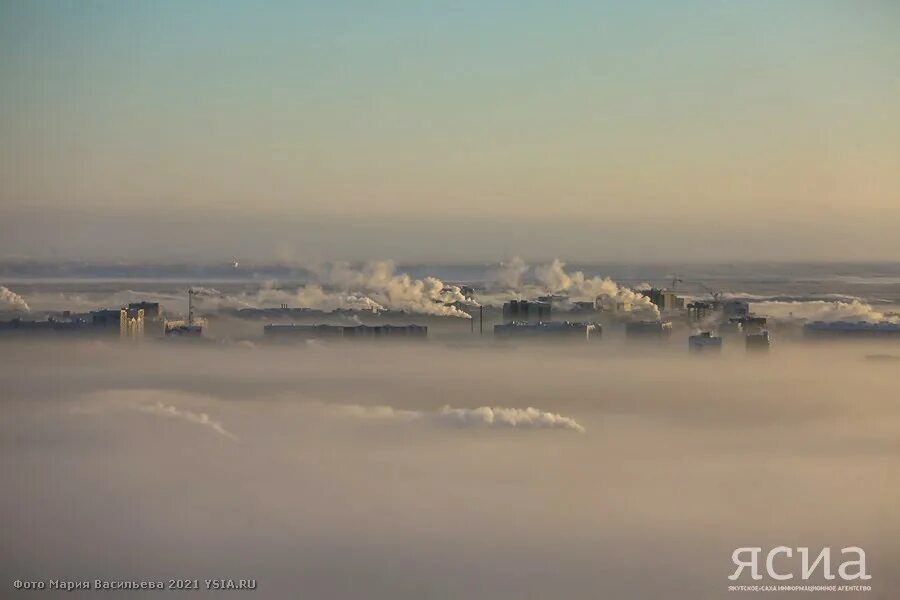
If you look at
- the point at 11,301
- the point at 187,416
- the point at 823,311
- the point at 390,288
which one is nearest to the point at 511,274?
the point at 390,288

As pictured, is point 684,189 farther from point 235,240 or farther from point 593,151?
point 235,240

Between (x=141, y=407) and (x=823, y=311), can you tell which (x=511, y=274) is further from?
(x=141, y=407)

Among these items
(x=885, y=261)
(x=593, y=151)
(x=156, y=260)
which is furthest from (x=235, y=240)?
(x=885, y=261)

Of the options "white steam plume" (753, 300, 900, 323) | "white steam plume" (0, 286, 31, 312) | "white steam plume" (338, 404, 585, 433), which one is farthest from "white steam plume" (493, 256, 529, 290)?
"white steam plume" (0, 286, 31, 312)

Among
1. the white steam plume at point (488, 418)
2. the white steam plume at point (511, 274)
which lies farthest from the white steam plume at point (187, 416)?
the white steam plume at point (511, 274)

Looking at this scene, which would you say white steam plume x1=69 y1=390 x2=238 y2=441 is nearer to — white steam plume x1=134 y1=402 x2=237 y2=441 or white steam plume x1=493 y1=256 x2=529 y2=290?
white steam plume x1=134 y1=402 x2=237 y2=441

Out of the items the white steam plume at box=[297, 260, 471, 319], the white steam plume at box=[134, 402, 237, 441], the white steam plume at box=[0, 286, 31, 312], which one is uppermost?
the white steam plume at box=[297, 260, 471, 319]
